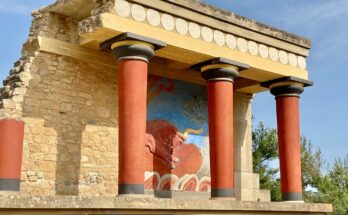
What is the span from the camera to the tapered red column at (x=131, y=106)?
866 centimetres

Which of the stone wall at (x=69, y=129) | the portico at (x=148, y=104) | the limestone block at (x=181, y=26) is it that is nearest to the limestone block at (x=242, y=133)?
the portico at (x=148, y=104)

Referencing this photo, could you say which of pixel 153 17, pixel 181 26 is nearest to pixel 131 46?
pixel 153 17

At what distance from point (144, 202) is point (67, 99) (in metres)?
3.65

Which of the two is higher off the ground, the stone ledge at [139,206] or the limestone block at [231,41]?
the limestone block at [231,41]

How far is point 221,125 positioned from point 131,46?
259 centimetres

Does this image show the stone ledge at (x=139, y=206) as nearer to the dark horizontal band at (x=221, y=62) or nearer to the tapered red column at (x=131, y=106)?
the tapered red column at (x=131, y=106)

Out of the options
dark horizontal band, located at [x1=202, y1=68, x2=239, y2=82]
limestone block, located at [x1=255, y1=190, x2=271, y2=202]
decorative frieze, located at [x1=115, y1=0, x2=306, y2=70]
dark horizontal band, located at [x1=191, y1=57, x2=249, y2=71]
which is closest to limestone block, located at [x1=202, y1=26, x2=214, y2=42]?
decorative frieze, located at [x1=115, y1=0, x2=306, y2=70]

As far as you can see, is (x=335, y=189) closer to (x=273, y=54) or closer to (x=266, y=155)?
(x=266, y=155)

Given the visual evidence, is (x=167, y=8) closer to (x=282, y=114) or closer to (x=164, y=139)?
(x=164, y=139)

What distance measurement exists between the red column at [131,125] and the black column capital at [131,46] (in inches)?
4.0

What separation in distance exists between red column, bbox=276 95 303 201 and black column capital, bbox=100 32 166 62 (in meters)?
4.32

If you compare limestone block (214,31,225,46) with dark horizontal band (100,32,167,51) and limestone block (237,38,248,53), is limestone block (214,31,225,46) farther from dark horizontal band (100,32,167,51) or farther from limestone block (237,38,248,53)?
dark horizontal band (100,32,167,51)

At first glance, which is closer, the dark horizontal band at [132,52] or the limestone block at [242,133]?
the dark horizontal band at [132,52]

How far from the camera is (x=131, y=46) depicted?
9.12 meters
